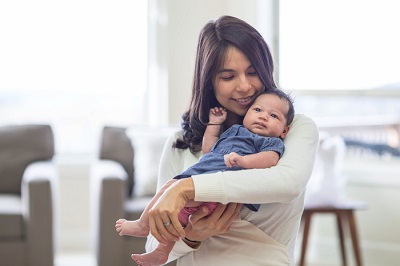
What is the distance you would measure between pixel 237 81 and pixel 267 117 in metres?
0.11

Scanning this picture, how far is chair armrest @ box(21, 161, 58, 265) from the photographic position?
14.0ft

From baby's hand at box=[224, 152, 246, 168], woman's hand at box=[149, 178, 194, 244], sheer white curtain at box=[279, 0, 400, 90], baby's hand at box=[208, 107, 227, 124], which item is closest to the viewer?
woman's hand at box=[149, 178, 194, 244]

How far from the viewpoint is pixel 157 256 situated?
186 cm

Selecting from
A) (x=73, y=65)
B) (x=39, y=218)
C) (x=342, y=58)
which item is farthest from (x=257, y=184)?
(x=73, y=65)

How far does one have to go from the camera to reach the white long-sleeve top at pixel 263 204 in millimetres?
1632

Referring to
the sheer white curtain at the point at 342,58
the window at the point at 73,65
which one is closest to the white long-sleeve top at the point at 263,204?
the sheer white curtain at the point at 342,58

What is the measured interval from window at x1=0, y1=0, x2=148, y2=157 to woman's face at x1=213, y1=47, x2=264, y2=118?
3971 mm

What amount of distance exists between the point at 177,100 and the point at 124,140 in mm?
828

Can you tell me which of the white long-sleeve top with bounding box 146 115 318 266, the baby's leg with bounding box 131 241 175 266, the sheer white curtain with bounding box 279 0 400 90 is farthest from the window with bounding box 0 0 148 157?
the white long-sleeve top with bounding box 146 115 318 266

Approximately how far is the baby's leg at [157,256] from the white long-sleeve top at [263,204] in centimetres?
2

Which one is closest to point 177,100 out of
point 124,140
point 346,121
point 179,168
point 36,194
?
point 124,140

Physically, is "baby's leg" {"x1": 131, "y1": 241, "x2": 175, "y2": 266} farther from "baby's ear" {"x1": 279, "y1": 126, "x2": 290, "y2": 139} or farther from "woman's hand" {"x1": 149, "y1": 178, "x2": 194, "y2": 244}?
"baby's ear" {"x1": 279, "y1": 126, "x2": 290, "y2": 139}

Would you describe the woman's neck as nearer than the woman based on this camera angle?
No

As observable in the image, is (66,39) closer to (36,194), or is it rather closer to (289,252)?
(36,194)
